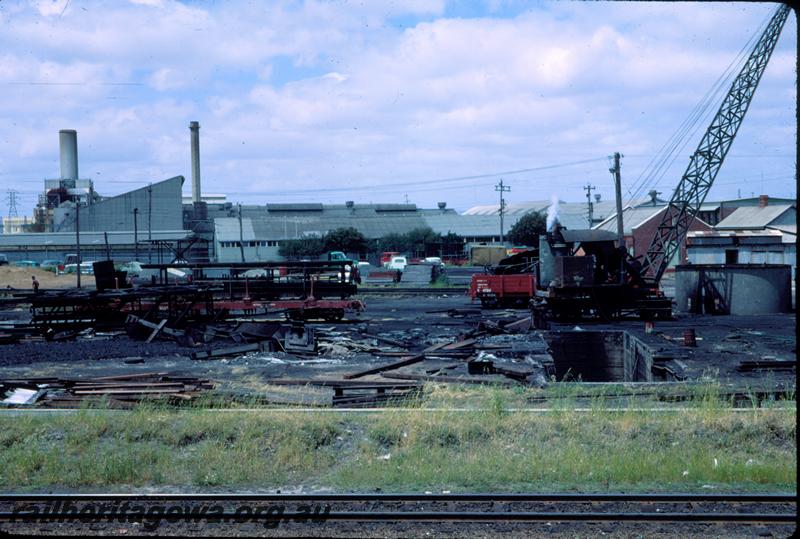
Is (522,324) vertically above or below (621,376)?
above

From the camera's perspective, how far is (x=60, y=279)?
50250 mm

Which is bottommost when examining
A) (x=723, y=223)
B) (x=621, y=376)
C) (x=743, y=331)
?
(x=621, y=376)

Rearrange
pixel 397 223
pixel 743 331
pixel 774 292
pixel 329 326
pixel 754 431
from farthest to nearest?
pixel 397 223
pixel 774 292
pixel 329 326
pixel 743 331
pixel 754 431

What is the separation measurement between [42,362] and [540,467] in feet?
46.5

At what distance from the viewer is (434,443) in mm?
9656

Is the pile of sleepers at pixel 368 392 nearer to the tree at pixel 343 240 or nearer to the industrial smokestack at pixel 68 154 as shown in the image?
the tree at pixel 343 240

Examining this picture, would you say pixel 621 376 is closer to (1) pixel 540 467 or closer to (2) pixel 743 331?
(2) pixel 743 331

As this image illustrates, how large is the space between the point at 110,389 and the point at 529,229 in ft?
192

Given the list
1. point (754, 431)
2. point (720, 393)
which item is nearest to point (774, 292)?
point (720, 393)

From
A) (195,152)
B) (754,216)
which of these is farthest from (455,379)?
(195,152)

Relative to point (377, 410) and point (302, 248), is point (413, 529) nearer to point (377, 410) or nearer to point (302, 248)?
point (377, 410)

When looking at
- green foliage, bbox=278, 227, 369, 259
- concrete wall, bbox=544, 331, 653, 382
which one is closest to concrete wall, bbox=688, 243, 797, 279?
concrete wall, bbox=544, 331, 653, 382

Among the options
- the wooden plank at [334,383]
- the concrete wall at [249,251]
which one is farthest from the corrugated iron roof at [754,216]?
the wooden plank at [334,383]

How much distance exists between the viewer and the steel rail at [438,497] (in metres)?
7.67
